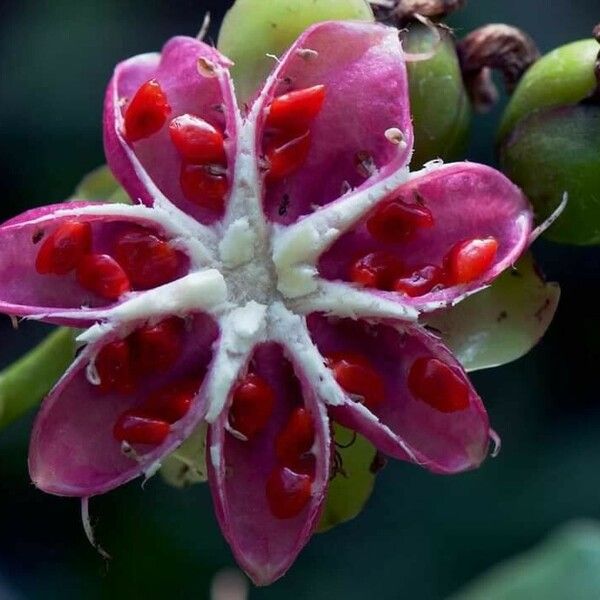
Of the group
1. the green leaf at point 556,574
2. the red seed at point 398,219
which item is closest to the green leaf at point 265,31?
the red seed at point 398,219

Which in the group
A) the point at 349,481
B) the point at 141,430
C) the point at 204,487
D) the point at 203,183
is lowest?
the point at 204,487

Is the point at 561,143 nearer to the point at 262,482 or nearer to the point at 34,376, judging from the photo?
the point at 262,482

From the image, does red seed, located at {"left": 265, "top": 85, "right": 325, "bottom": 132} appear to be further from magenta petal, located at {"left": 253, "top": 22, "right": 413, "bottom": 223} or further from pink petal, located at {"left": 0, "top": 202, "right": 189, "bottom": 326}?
pink petal, located at {"left": 0, "top": 202, "right": 189, "bottom": 326}

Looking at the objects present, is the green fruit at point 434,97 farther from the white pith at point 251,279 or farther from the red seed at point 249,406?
the red seed at point 249,406

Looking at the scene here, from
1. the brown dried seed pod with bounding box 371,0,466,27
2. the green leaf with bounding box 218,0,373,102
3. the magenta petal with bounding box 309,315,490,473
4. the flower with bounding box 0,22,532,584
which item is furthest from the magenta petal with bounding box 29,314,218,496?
the brown dried seed pod with bounding box 371,0,466,27

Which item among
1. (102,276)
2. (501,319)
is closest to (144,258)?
(102,276)

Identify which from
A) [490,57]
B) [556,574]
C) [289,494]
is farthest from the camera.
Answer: [556,574]

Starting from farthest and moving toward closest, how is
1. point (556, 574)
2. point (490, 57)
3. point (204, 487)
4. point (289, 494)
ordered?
point (204, 487) < point (556, 574) < point (490, 57) < point (289, 494)
